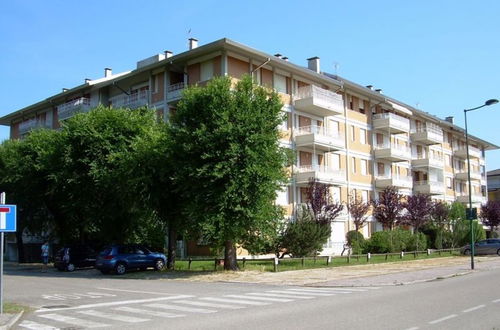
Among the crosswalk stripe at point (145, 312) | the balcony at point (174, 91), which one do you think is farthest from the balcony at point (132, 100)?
the crosswalk stripe at point (145, 312)

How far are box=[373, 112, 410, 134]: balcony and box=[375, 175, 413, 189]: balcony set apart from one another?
195 inches

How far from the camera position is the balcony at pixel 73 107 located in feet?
154

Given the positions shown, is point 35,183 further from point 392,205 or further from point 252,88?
point 392,205

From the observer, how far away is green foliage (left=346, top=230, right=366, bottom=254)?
39.6 metres

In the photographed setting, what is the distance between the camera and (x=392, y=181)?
5212cm

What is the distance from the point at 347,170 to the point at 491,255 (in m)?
14.5

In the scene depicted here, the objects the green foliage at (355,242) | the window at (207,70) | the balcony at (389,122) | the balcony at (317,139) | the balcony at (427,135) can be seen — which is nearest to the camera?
the window at (207,70)

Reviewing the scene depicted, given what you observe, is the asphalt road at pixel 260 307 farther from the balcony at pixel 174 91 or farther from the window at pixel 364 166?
the window at pixel 364 166

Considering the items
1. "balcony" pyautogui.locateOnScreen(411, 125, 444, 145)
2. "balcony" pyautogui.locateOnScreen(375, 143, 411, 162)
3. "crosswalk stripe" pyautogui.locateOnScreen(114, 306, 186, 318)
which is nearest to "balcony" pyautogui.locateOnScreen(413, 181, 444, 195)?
"balcony" pyautogui.locateOnScreen(375, 143, 411, 162)

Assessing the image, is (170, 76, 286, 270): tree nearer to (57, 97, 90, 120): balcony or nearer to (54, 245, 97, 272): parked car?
(54, 245, 97, 272): parked car

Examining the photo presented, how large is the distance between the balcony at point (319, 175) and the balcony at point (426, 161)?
19128 millimetres

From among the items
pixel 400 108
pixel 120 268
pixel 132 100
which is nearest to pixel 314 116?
pixel 400 108

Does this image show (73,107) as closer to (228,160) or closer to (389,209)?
(228,160)

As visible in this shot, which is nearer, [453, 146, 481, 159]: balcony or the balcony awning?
the balcony awning
